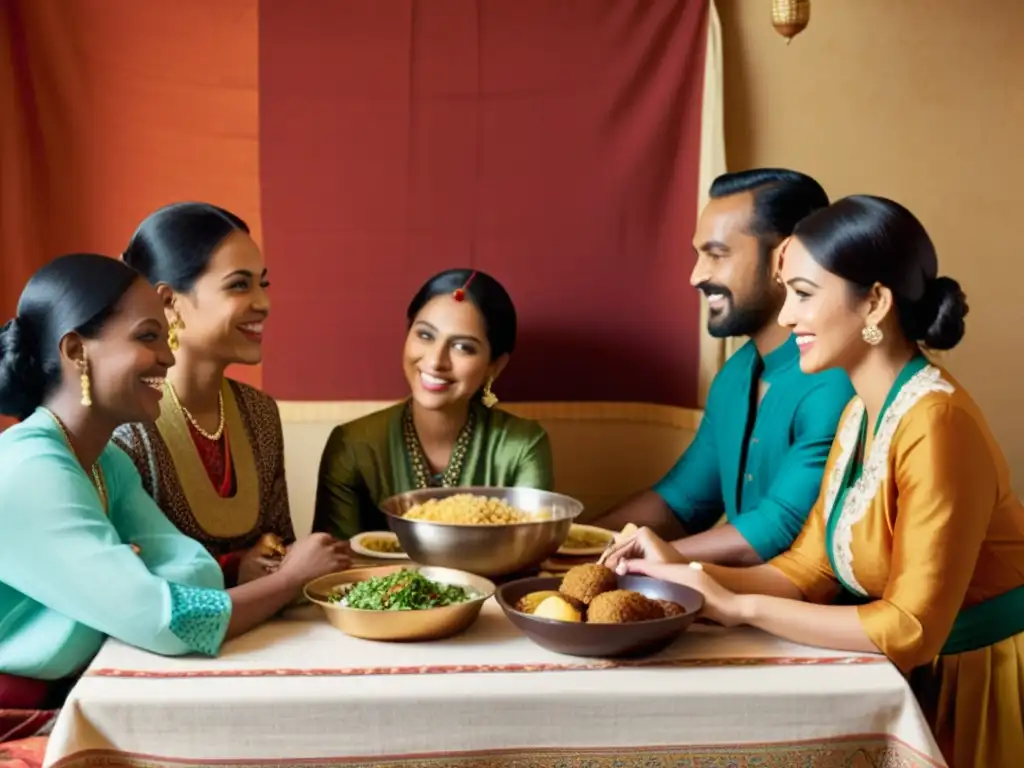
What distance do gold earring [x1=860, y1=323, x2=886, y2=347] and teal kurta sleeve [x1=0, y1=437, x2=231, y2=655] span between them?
117 centimetres

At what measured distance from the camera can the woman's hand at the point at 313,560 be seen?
1958 millimetres

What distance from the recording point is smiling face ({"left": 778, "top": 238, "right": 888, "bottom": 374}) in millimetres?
2010

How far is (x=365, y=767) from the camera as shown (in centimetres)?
162

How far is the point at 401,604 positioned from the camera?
1827mm

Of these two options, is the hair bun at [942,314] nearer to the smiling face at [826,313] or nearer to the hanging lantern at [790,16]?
the smiling face at [826,313]

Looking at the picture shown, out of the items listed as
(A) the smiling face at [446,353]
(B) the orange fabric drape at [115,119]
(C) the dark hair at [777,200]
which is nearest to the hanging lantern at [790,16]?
(C) the dark hair at [777,200]

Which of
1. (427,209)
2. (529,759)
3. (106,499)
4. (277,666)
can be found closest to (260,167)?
(427,209)

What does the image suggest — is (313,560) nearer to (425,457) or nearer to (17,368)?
(17,368)

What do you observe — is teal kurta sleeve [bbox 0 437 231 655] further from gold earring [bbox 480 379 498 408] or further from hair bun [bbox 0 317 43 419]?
gold earring [bbox 480 379 498 408]

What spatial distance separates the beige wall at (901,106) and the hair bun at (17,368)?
215 cm

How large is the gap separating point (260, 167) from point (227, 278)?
88 cm

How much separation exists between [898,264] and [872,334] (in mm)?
128

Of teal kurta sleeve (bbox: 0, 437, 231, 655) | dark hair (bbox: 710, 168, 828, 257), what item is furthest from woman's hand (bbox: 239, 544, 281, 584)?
dark hair (bbox: 710, 168, 828, 257)

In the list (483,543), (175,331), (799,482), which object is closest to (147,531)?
(175,331)
